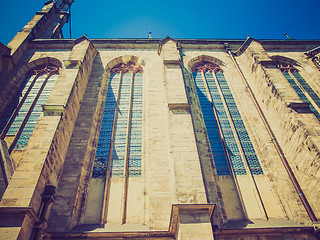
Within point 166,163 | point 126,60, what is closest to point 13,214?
point 166,163

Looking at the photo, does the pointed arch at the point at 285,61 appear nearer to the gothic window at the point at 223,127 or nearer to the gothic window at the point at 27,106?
the gothic window at the point at 223,127

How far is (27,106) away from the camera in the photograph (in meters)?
8.74

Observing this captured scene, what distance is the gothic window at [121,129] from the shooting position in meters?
6.93

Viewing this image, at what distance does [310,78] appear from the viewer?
1065cm

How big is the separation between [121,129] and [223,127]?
12.7 feet

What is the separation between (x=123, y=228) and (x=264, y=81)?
24.6 ft

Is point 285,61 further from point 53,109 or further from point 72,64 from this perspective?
point 53,109

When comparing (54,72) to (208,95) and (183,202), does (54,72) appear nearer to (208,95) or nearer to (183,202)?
(208,95)

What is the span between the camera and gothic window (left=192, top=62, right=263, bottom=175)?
7.19 m

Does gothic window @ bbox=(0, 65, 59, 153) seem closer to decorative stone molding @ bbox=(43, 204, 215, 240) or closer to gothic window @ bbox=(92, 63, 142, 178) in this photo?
gothic window @ bbox=(92, 63, 142, 178)

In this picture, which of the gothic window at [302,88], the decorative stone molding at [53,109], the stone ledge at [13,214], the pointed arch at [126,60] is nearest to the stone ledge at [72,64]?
the pointed arch at [126,60]

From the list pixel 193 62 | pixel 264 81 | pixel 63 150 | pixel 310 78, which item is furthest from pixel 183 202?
pixel 310 78

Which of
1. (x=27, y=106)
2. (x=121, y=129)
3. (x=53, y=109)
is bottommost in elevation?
(x=53, y=109)

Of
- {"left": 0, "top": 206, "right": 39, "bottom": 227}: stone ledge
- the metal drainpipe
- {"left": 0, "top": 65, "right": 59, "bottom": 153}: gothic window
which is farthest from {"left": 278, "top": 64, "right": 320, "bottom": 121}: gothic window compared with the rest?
{"left": 0, "top": 65, "right": 59, "bottom": 153}: gothic window
